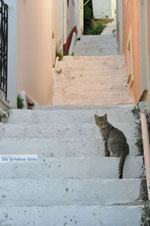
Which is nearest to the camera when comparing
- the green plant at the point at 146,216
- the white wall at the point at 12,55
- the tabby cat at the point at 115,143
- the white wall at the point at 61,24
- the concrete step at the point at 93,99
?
the green plant at the point at 146,216

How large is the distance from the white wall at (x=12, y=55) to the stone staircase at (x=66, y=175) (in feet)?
2.05

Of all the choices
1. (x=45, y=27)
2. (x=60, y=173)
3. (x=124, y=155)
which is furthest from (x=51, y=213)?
(x=45, y=27)

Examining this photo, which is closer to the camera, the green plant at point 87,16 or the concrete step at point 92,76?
the concrete step at point 92,76

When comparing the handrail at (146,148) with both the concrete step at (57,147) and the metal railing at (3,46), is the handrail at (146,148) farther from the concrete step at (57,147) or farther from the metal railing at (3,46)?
the metal railing at (3,46)

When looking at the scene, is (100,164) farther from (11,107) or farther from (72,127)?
(11,107)

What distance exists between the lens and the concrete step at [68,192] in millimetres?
2914

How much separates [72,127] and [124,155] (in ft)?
3.45

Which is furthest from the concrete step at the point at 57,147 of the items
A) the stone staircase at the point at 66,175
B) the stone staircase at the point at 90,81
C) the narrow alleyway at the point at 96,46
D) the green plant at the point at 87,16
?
the green plant at the point at 87,16

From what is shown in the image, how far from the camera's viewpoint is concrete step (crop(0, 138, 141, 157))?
378 cm

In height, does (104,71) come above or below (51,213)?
above

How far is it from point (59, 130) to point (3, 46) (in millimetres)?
1593

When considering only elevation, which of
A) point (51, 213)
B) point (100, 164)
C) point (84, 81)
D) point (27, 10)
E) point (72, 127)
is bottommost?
point (51, 213)

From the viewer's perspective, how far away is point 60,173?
11.0 ft

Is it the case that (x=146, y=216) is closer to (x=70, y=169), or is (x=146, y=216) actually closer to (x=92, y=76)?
(x=70, y=169)
